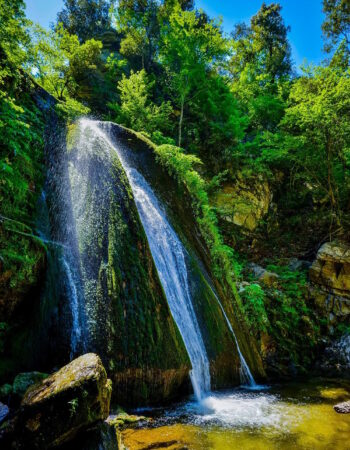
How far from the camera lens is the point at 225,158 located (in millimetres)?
14156

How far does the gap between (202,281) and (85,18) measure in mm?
27434

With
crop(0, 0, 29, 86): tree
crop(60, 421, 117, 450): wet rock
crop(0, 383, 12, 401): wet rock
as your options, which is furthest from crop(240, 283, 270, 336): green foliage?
crop(0, 0, 29, 86): tree

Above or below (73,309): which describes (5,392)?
below

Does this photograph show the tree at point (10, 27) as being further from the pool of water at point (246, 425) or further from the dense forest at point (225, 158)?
the pool of water at point (246, 425)

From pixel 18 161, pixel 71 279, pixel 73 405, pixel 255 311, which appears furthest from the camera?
pixel 255 311

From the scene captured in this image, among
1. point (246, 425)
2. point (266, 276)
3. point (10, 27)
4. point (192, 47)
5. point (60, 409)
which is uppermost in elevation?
point (192, 47)

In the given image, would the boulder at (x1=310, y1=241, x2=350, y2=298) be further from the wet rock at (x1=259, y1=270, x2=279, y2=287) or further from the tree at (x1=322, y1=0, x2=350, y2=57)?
the tree at (x1=322, y1=0, x2=350, y2=57)

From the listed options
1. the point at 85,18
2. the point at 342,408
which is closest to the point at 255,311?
the point at 342,408

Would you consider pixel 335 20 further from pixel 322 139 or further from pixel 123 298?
pixel 123 298

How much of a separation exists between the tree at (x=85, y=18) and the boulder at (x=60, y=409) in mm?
27334

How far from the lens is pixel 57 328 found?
4387mm

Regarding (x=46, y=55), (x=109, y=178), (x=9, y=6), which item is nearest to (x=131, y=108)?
(x=46, y=55)

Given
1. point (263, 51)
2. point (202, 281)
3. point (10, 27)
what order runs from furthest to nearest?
1. point (263, 51)
2. point (202, 281)
3. point (10, 27)

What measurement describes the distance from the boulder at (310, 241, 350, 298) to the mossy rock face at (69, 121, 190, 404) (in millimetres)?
7793
